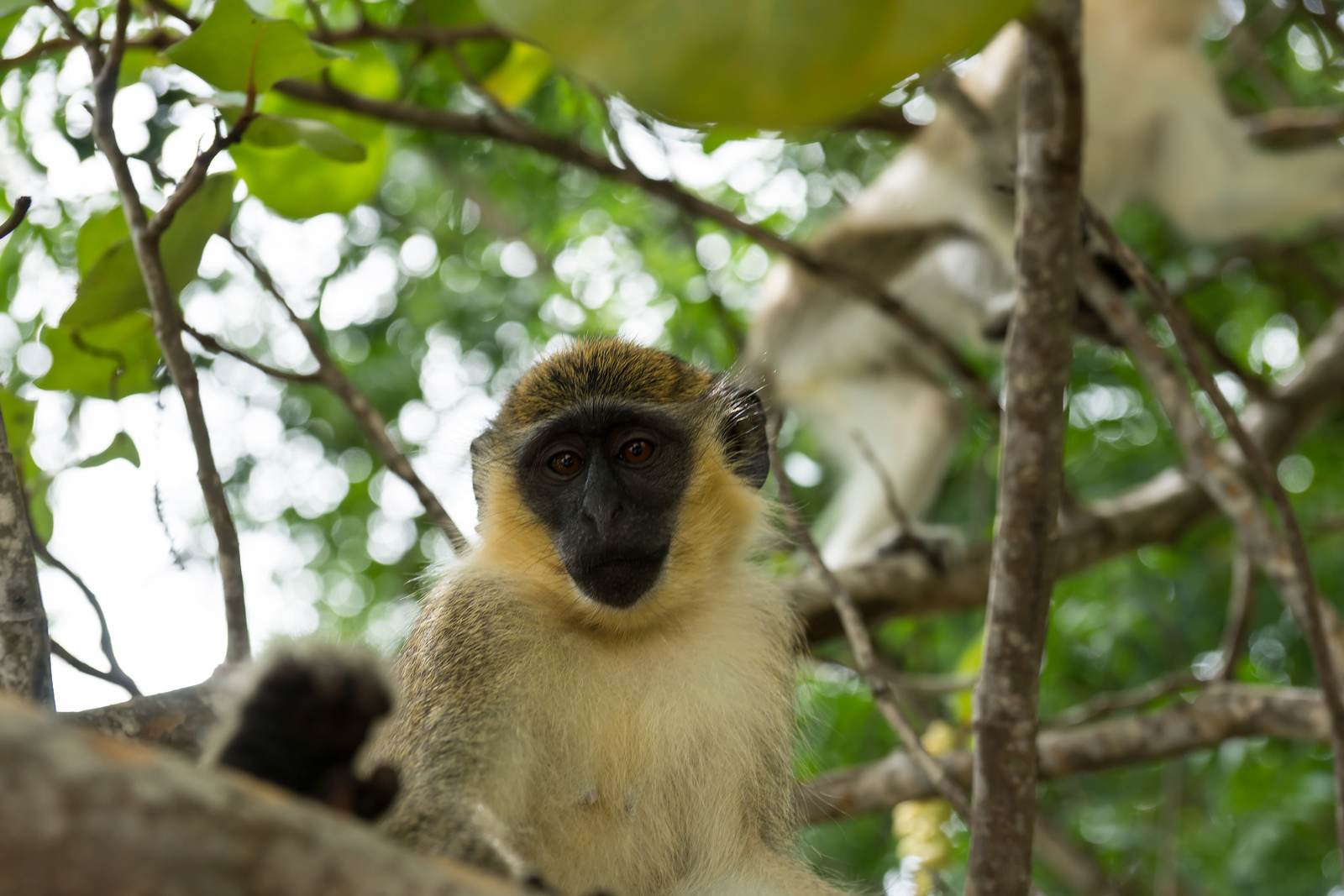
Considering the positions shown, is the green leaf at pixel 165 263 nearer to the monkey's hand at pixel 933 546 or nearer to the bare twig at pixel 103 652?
the bare twig at pixel 103 652

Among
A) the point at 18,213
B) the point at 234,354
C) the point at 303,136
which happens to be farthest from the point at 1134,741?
the point at 18,213

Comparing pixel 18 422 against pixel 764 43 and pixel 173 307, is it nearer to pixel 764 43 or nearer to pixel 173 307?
pixel 173 307

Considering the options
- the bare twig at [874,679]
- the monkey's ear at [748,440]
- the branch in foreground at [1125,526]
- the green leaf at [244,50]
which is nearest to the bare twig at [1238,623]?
the branch in foreground at [1125,526]

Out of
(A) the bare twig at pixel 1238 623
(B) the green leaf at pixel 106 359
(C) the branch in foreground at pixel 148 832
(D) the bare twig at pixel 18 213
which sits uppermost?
(B) the green leaf at pixel 106 359

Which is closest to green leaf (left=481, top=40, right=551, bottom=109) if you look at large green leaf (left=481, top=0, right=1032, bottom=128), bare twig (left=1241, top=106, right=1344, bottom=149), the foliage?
the foliage

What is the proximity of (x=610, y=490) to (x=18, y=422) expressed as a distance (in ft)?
4.63

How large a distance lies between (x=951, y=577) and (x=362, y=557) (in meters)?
4.54

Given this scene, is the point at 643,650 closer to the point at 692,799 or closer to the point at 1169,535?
the point at 692,799

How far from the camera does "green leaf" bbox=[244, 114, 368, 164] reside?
8.07 feet

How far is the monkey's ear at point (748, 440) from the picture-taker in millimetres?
3166

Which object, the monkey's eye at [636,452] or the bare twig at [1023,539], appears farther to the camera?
the monkey's eye at [636,452]

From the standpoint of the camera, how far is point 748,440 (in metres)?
3.20

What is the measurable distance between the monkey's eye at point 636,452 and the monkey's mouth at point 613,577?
318 millimetres

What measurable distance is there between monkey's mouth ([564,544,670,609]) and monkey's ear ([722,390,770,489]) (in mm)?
593
